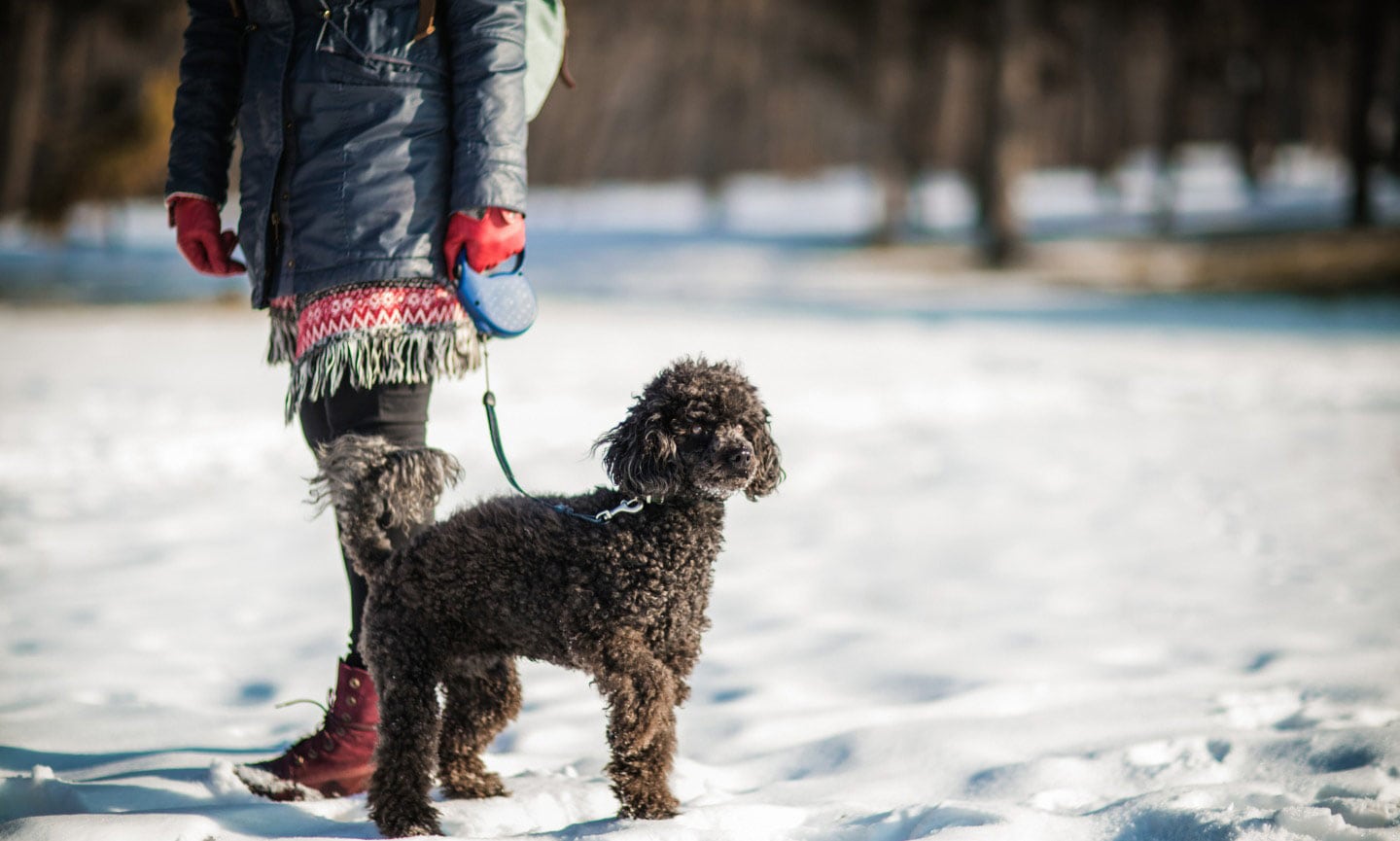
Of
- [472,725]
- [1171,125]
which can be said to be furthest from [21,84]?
[1171,125]

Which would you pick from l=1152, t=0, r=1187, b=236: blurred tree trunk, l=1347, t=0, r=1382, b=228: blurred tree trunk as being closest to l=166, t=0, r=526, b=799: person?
l=1347, t=0, r=1382, b=228: blurred tree trunk

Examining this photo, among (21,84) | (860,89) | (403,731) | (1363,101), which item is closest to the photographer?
(403,731)

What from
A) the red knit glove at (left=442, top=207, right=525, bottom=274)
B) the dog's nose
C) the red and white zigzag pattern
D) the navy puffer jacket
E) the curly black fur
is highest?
the navy puffer jacket

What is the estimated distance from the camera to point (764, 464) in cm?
254

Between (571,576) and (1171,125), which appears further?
(1171,125)

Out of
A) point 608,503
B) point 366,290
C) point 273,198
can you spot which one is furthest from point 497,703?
point 273,198

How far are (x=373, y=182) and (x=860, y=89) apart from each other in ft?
76.5

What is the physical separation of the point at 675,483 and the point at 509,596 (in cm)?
44

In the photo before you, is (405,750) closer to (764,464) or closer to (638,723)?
(638,723)

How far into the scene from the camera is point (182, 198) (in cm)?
269

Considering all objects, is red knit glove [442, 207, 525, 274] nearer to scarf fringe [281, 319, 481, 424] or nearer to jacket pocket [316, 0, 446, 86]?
scarf fringe [281, 319, 481, 424]

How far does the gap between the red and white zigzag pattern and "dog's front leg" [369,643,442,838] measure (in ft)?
2.52

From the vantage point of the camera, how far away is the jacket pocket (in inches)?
97.6

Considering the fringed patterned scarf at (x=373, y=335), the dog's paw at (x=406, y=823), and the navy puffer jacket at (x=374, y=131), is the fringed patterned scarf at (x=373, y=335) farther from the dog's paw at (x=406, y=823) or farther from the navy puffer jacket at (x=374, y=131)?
the dog's paw at (x=406, y=823)
